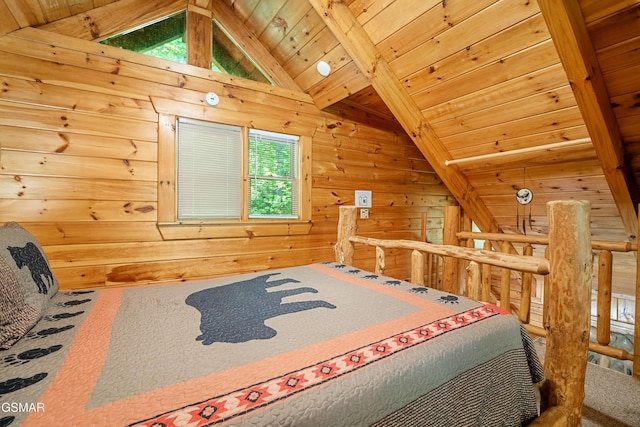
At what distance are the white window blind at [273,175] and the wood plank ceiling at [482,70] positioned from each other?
23.5 inches

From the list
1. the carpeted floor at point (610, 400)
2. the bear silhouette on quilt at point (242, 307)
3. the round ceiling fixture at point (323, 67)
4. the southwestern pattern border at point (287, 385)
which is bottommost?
the carpeted floor at point (610, 400)

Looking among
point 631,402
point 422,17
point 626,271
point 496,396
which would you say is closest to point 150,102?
point 422,17

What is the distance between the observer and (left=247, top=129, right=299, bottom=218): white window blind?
255cm

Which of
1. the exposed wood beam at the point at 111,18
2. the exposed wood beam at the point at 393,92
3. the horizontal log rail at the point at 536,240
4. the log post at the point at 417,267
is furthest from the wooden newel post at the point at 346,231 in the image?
the exposed wood beam at the point at 111,18

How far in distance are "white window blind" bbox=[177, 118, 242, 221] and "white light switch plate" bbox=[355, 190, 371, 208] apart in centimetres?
128

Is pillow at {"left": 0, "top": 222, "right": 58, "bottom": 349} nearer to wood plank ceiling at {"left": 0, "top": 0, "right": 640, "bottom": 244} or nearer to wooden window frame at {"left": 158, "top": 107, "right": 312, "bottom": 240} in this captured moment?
wooden window frame at {"left": 158, "top": 107, "right": 312, "bottom": 240}

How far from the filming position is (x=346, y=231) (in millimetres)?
2162

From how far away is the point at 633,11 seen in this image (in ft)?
4.52

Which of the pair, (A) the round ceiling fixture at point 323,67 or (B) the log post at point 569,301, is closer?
(B) the log post at point 569,301

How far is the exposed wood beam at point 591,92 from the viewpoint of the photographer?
144 cm

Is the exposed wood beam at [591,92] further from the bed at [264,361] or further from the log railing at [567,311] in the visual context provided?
the bed at [264,361]

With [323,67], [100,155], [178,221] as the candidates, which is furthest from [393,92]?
[100,155]

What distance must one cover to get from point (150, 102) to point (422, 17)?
2.03 meters

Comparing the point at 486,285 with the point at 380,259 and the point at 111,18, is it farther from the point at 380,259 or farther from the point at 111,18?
the point at 111,18
